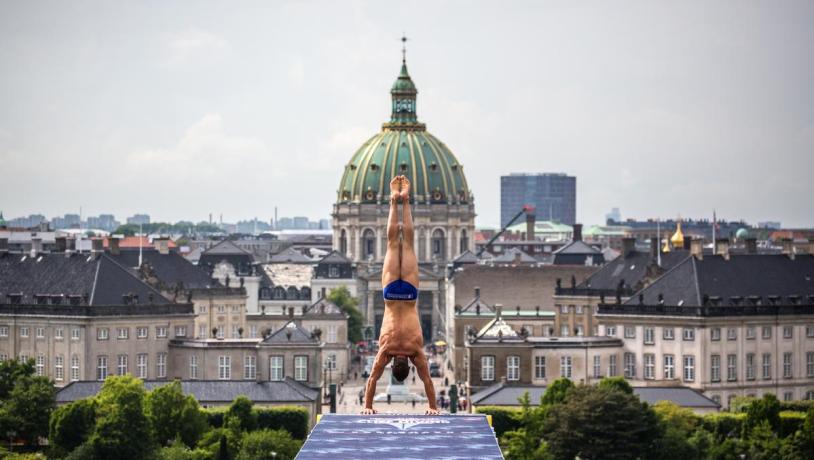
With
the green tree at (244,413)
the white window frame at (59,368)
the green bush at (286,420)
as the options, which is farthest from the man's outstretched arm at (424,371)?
the white window frame at (59,368)

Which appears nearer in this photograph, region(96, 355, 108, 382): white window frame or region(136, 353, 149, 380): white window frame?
region(96, 355, 108, 382): white window frame

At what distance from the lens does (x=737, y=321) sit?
186250mm

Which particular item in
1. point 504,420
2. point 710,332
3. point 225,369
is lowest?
point 504,420

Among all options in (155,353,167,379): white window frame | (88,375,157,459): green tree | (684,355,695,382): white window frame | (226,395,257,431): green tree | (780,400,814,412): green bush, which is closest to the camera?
(88,375,157,459): green tree

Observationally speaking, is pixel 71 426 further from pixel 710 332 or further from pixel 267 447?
→ pixel 710 332

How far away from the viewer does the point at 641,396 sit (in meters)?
173

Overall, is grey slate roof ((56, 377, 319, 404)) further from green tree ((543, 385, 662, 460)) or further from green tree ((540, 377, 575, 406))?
green tree ((543, 385, 662, 460))

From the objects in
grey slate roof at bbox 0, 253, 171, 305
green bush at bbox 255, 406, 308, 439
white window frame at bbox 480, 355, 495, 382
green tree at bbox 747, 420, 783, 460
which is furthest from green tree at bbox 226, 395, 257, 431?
grey slate roof at bbox 0, 253, 171, 305

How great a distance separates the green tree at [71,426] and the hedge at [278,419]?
9.40 metres

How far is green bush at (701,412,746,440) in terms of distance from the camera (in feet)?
527

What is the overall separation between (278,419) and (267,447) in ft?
40.3

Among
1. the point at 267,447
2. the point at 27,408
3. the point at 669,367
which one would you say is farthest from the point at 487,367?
the point at 267,447

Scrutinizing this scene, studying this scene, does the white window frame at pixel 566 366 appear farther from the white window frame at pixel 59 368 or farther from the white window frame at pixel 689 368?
the white window frame at pixel 59 368

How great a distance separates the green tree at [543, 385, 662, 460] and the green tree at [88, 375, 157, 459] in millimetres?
22726
